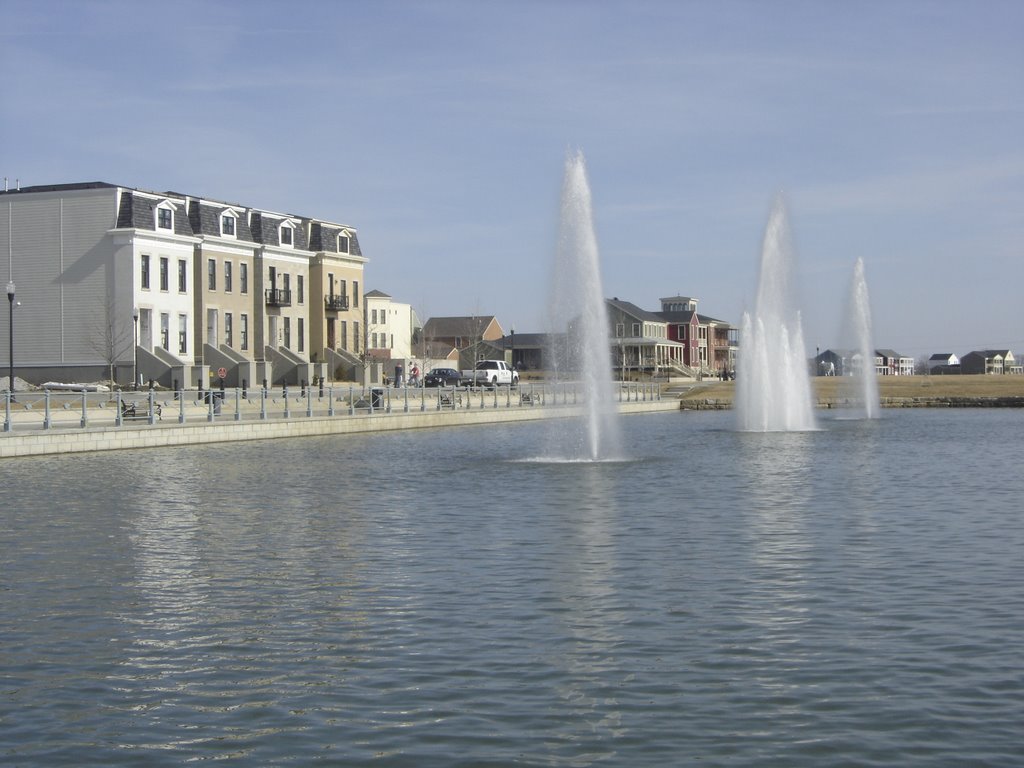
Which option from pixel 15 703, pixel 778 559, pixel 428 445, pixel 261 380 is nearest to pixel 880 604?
pixel 778 559

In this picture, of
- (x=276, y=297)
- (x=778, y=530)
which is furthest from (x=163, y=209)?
(x=778, y=530)

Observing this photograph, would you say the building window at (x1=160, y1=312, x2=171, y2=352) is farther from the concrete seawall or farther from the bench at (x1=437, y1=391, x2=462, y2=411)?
the concrete seawall

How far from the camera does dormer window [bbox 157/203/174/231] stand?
7156cm

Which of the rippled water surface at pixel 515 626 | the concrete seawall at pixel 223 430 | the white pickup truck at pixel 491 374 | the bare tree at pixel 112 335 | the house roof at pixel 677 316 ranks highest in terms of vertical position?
the house roof at pixel 677 316

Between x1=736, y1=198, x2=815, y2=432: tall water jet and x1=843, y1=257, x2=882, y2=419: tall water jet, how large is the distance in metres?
13.6

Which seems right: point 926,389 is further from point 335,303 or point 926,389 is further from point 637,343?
point 335,303

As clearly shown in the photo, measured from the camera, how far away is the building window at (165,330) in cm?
7169

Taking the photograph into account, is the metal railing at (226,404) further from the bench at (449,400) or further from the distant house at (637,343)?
the distant house at (637,343)

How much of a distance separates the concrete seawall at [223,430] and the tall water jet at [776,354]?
9946 mm

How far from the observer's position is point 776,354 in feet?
179

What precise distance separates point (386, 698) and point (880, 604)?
638 cm

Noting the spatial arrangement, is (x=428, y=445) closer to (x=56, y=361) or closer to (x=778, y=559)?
(x=778, y=559)

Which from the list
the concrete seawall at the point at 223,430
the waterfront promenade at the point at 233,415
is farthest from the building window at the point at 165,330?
the concrete seawall at the point at 223,430

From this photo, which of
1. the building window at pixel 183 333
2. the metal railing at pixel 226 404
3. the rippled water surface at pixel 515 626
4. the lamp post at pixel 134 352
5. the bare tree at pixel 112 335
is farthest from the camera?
the building window at pixel 183 333
